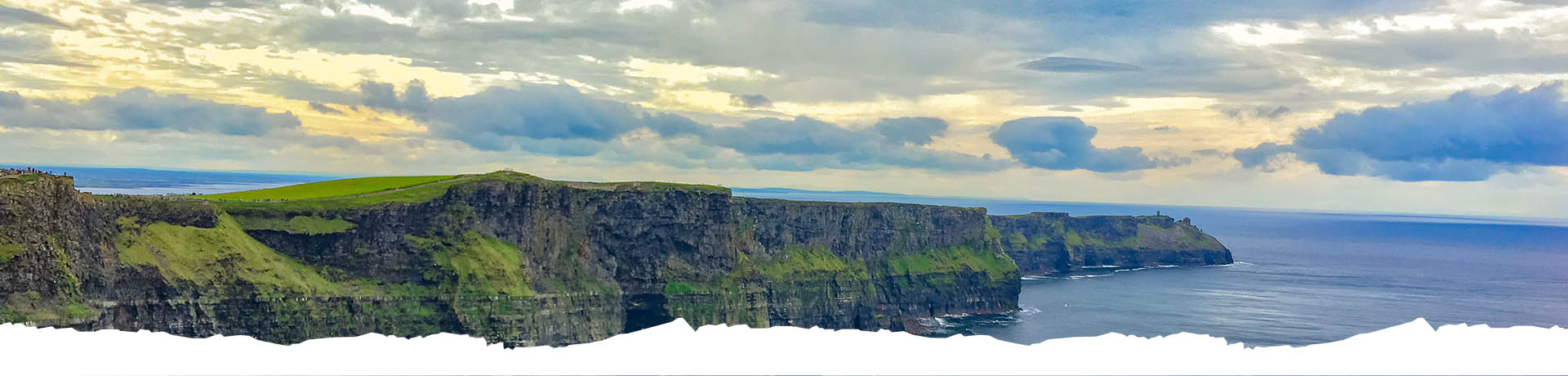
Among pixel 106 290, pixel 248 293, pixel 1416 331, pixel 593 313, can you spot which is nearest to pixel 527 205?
pixel 593 313

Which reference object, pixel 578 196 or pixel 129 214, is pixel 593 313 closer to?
pixel 578 196

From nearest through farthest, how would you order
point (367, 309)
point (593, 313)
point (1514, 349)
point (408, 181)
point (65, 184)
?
point (1514, 349), point (65, 184), point (367, 309), point (593, 313), point (408, 181)

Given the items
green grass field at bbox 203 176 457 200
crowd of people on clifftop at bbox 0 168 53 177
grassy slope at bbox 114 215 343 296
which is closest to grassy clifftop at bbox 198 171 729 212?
green grass field at bbox 203 176 457 200

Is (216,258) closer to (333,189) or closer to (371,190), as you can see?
(371,190)

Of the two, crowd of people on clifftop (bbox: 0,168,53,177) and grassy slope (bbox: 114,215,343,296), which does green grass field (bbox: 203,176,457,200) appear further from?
crowd of people on clifftop (bbox: 0,168,53,177)

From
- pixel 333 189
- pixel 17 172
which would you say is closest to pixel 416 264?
pixel 333 189

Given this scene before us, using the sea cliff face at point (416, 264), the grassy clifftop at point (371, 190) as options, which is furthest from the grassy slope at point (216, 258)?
the grassy clifftop at point (371, 190)
